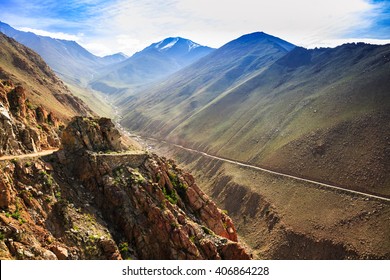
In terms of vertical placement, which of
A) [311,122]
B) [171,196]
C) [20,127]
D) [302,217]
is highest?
[20,127]

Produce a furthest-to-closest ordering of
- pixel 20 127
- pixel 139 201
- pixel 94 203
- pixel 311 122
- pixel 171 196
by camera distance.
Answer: pixel 311 122 → pixel 171 196 → pixel 20 127 → pixel 139 201 → pixel 94 203

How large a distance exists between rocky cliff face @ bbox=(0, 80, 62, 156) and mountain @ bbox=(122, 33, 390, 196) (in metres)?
52.1

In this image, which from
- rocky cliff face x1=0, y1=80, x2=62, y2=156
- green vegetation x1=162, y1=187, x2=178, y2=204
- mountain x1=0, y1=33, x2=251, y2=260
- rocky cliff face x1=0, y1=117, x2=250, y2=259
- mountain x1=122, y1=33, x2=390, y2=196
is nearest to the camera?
rocky cliff face x1=0, y1=117, x2=250, y2=259

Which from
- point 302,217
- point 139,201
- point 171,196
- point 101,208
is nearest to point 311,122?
point 302,217

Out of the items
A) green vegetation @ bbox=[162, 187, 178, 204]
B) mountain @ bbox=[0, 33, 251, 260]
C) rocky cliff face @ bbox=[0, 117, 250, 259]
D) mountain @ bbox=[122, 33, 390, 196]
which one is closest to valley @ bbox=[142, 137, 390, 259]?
mountain @ bbox=[122, 33, 390, 196]

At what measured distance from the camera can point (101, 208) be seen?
3031 cm

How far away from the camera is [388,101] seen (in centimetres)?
7775

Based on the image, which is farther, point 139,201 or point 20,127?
point 20,127

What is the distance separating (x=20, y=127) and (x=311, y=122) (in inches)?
2867

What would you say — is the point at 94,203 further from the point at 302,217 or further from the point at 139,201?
the point at 302,217

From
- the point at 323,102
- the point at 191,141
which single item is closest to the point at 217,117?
the point at 191,141

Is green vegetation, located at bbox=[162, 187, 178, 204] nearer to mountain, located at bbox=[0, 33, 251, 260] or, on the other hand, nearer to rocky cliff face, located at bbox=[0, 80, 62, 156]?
mountain, located at bbox=[0, 33, 251, 260]

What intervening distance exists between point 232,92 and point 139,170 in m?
127

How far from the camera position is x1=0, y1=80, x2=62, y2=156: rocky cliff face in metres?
30.2
